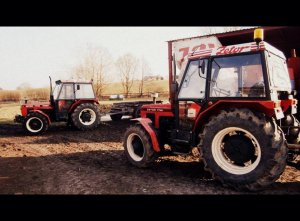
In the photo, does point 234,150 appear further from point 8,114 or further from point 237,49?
point 8,114

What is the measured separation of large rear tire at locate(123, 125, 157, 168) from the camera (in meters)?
5.23

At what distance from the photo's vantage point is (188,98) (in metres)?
4.91

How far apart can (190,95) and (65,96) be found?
728 cm

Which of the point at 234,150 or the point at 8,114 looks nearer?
the point at 234,150

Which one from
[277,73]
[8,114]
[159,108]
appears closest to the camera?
[277,73]

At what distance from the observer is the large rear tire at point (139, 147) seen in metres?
5.23

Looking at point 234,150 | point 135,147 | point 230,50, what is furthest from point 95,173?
point 230,50

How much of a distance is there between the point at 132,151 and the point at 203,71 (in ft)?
7.38

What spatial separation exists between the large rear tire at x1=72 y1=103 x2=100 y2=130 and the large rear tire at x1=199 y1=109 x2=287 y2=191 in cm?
725

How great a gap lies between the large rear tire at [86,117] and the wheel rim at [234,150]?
7400 millimetres

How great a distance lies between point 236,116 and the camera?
4.07m

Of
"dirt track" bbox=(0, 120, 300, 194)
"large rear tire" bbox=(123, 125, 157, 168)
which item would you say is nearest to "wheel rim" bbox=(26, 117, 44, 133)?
"dirt track" bbox=(0, 120, 300, 194)

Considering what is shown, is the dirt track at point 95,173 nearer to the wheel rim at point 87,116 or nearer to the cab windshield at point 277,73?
the cab windshield at point 277,73
